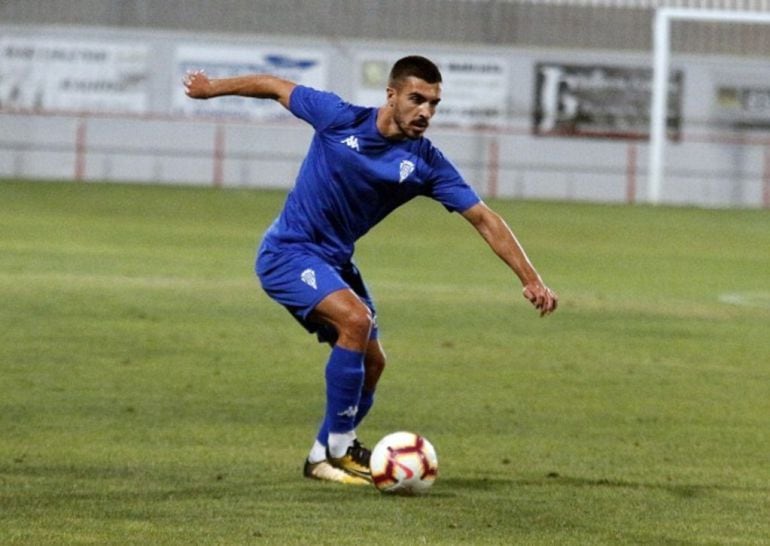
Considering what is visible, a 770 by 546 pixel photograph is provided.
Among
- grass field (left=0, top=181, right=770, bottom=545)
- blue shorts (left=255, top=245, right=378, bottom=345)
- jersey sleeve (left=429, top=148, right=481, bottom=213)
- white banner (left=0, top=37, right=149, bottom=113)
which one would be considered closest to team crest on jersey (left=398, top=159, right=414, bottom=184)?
jersey sleeve (left=429, top=148, right=481, bottom=213)

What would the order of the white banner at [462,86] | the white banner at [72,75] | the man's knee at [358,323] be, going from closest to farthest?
the man's knee at [358,323] < the white banner at [72,75] < the white banner at [462,86]

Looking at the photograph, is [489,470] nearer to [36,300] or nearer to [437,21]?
[36,300]

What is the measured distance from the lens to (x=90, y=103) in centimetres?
4516

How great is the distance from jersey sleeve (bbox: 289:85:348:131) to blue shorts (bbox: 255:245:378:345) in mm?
665

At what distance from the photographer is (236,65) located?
45656mm

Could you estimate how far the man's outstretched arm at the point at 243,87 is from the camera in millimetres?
9258

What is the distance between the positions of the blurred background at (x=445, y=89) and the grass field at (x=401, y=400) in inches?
709

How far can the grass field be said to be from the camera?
8172mm

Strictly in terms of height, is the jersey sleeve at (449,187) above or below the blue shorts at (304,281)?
above

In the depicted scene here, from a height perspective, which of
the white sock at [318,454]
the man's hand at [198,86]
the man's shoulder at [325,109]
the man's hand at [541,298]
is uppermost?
the man's hand at [198,86]

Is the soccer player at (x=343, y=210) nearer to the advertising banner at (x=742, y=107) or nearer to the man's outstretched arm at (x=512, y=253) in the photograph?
the man's outstretched arm at (x=512, y=253)

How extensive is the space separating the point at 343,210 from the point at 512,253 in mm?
900

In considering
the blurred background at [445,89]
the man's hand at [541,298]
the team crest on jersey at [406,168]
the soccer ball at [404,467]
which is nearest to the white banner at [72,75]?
the blurred background at [445,89]

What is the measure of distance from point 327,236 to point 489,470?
1504 millimetres
